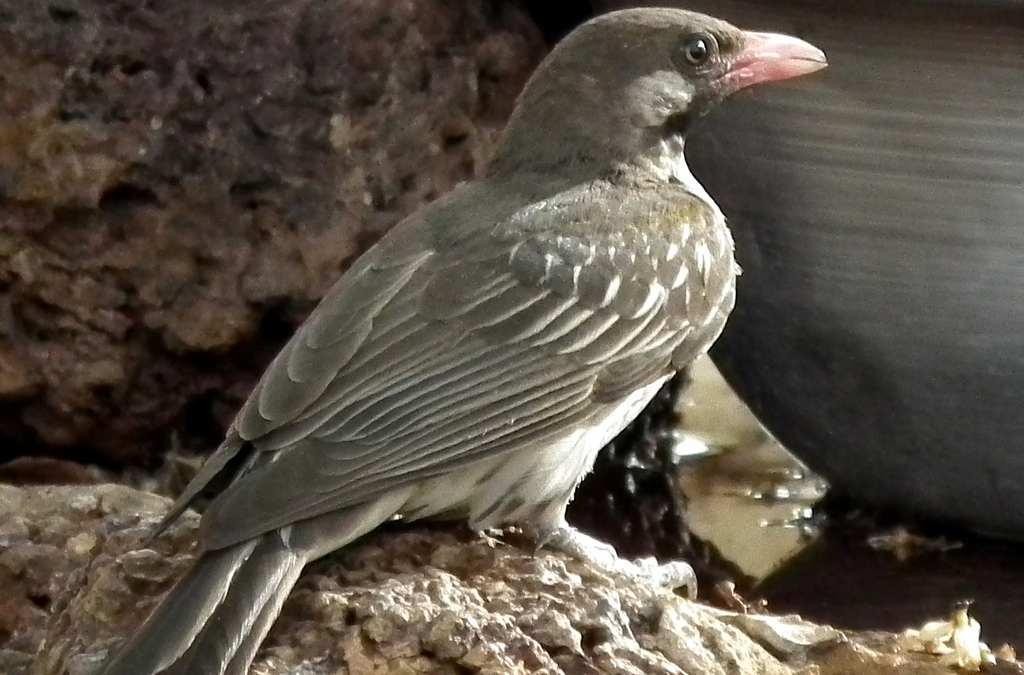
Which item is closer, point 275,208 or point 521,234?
point 521,234

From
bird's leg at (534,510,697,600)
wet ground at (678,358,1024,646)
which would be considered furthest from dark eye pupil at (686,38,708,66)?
wet ground at (678,358,1024,646)

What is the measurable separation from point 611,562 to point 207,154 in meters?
1.19

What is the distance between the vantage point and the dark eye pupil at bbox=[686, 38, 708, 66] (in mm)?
2514

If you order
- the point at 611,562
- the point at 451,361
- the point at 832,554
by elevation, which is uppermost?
the point at 451,361

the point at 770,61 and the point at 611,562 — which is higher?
the point at 770,61

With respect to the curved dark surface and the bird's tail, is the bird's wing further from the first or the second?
the curved dark surface

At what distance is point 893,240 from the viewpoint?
2.64 metres

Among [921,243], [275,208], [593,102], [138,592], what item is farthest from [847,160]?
[138,592]

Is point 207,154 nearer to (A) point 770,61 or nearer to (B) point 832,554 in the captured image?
(A) point 770,61

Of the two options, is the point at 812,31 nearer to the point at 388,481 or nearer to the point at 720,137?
the point at 720,137

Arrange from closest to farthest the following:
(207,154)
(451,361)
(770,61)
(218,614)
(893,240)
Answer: (218,614), (451,361), (770,61), (893,240), (207,154)

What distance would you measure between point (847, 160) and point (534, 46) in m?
0.72

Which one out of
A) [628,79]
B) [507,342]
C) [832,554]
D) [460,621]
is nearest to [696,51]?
[628,79]

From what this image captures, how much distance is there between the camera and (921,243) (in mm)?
2627
